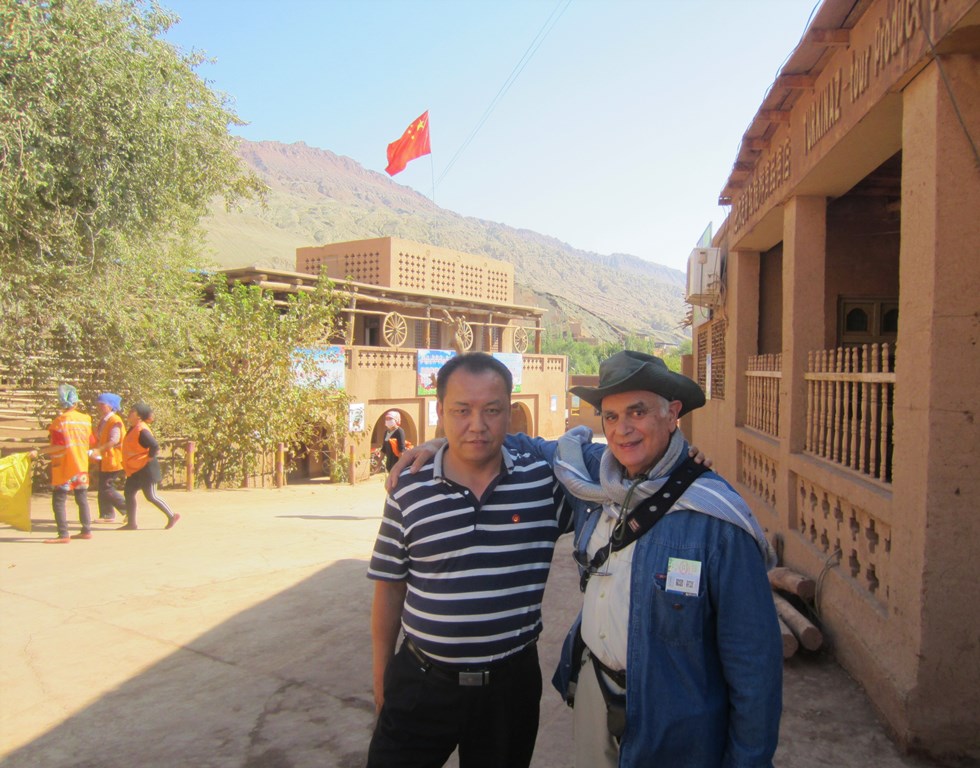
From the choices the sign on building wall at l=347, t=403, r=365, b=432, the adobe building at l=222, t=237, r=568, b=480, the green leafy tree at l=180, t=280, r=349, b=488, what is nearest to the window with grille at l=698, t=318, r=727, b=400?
the adobe building at l=222, t=237, r=568, b=480

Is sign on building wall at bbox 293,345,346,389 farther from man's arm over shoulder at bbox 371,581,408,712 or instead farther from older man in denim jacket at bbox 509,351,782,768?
older man in denim jacket at bbox 509,351,782,768

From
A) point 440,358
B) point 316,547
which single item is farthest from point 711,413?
point 440,358

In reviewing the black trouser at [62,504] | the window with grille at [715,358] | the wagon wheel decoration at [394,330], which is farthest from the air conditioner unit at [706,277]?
the wagon wheel decoration at [394,330]

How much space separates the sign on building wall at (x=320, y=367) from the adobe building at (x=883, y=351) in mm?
11113

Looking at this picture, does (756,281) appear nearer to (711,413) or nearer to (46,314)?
(711,413)

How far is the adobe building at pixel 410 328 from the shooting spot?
67.8 ft

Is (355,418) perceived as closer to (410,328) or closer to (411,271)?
(410,328)

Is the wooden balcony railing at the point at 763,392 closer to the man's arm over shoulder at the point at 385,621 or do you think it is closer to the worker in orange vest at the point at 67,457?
the man's arm over shoulder at the point at 385,621

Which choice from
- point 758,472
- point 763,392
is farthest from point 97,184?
point 758,472

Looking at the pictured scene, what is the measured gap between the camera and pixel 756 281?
8.73 meters

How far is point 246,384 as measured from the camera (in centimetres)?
1563

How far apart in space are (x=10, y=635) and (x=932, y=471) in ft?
18.0

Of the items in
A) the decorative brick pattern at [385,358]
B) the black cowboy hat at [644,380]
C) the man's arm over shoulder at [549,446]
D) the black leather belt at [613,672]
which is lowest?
the black leather belt at [613,672]

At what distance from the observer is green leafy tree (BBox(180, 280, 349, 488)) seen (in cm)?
1518
